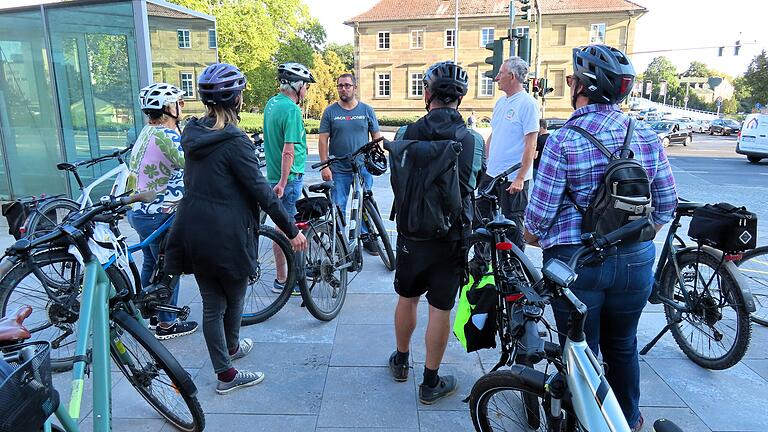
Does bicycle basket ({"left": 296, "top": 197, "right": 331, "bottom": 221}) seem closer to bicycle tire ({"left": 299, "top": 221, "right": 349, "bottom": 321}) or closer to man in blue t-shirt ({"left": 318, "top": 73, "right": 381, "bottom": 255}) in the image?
bicycle tire ({"left": 299, "top": 221, "right": 349, "bottom": 321})

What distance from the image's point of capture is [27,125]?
830 cm

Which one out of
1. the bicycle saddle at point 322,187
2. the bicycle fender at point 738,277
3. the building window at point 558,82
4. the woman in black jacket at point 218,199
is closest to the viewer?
the woman in black jacket at point 218,199

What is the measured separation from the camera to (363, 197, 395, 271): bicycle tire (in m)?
5.03

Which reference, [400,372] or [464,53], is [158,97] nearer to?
[400,372]

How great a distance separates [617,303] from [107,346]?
2305 mm

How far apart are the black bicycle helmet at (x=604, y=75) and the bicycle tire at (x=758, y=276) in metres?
2.43

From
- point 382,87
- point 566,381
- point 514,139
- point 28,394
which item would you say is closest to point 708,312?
point 566,381

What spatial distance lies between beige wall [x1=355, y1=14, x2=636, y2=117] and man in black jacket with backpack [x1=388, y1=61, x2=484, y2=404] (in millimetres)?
42143

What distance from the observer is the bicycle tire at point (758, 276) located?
4.02m

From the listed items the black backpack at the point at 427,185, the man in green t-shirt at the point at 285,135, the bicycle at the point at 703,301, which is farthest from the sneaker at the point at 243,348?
the bicycle at the point at 703,301

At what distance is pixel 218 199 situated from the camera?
9.36ft

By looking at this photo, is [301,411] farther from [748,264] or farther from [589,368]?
[748,264]

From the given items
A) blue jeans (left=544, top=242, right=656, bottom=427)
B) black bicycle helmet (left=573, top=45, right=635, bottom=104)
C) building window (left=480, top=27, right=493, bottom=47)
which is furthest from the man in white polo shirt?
building window (left=480, top=27, right=493, bottom=47)

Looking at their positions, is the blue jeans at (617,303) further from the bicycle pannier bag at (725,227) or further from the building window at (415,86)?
the building window at (415,86)
